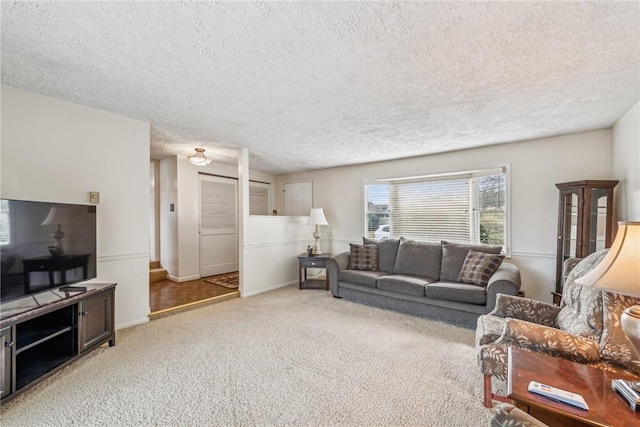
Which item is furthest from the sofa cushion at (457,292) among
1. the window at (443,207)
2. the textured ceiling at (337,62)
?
the textured ceiling at (337,62)

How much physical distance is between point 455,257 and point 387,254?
3.31 feet

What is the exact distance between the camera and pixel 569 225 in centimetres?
320

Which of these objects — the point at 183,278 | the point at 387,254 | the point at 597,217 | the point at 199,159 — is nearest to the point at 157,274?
the point at 183,278

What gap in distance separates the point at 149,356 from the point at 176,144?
116 inches

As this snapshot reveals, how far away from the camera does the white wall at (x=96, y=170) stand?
2416 mm

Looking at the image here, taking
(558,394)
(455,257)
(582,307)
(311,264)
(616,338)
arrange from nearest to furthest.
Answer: (558,394) → (616,338) → (582,307) → (455,257) → (311,264)

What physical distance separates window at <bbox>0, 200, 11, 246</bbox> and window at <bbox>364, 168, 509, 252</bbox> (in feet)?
15.1

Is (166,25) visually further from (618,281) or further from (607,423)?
(607,423)

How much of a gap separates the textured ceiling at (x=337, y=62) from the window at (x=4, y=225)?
1.04 meters

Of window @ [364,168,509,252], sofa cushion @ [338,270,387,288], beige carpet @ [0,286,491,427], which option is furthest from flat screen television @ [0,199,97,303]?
window @ [364,168,509,252]

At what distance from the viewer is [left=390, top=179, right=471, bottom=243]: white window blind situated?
4.34m

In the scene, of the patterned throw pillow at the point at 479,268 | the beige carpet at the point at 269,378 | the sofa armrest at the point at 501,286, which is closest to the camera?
the beige carpet at the point at 269,378

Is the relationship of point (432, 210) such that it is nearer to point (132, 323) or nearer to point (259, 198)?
point (259, 198)

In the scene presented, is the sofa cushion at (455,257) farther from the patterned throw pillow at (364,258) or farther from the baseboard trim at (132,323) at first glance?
the baseboard trim at (132,323)
